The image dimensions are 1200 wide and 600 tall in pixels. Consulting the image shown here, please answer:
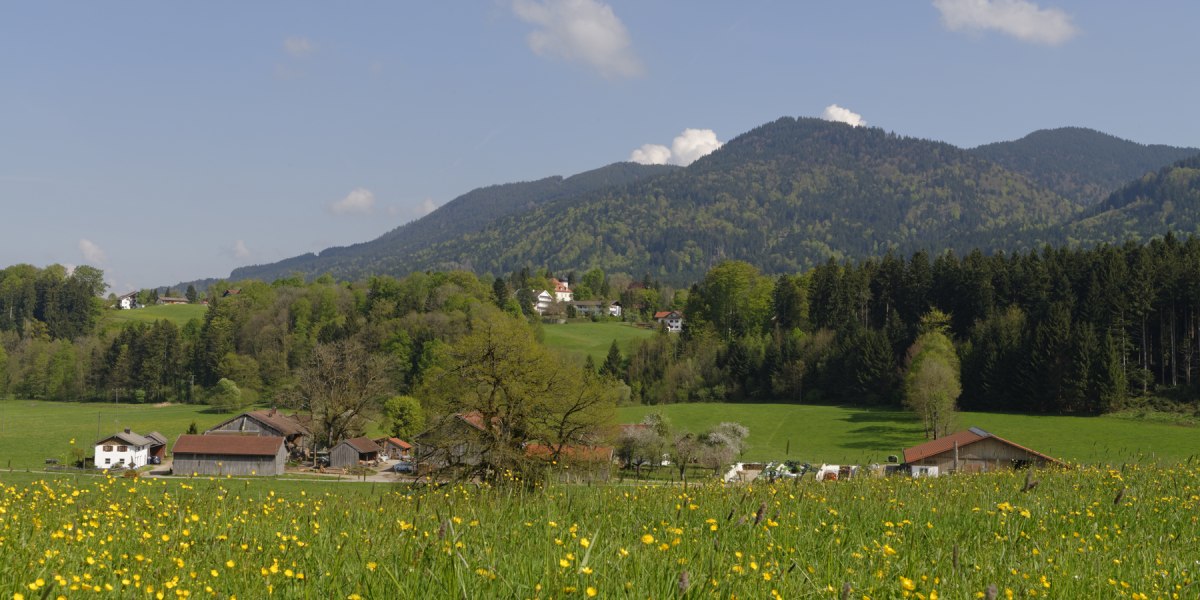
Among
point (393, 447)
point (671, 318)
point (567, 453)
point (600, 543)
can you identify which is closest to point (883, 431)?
point (393, 447)

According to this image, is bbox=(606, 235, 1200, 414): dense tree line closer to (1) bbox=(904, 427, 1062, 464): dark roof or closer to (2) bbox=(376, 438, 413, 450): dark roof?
(1) bbox=(904, 427, 1062, 464): dark roof

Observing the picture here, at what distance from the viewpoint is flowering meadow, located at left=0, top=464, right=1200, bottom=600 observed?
4.47 meters

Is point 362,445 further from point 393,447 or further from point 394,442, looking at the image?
point 393,447

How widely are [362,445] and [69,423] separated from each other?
39.2 meters

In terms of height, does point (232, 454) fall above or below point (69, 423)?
below

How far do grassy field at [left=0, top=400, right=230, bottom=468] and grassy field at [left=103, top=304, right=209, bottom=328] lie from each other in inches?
1916

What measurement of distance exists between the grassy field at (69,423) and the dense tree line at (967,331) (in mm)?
51684

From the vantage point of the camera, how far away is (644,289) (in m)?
194

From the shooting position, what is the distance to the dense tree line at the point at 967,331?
225 feet

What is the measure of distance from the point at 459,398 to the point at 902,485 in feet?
35.7

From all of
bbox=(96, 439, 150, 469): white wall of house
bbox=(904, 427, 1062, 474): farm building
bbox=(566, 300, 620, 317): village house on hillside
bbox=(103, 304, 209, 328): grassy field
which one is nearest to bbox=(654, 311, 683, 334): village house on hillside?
bbox=(566, 300, 620, 317): village house on hillside

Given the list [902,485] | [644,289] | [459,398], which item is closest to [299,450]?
[459,398]

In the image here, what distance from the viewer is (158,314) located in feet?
573

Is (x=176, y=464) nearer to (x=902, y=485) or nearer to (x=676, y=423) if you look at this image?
(x=676, y=423)
